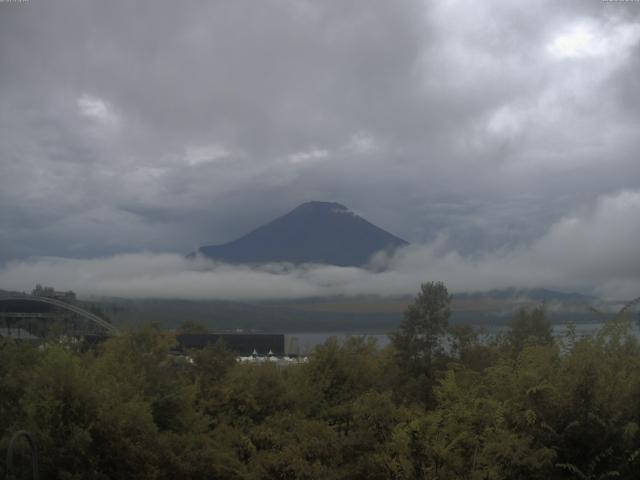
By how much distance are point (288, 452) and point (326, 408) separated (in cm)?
787

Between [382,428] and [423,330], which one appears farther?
[423,330]

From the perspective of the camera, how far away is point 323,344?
24.7m

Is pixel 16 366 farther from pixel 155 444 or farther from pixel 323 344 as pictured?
pixel 323 344

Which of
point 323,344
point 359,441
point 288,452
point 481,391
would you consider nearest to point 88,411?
point 288,452

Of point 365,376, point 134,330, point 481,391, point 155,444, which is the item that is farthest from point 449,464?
point 134,330

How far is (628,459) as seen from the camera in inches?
450

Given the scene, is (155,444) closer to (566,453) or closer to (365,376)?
(566,453)

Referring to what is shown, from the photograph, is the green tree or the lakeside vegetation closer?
the lakeside vegetation

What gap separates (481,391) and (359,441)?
3.61 m

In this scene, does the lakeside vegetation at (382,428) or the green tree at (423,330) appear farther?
the green tree at (423,330)

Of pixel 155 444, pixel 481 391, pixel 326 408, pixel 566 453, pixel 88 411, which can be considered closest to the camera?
pixel 566 453

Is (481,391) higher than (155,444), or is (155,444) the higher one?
(481,391)

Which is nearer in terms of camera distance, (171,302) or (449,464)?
(449,464)

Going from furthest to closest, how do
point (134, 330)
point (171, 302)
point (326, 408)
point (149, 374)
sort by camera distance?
point (171, 302)
point (134, 330)
point (326, 408)
point (149, 374)
